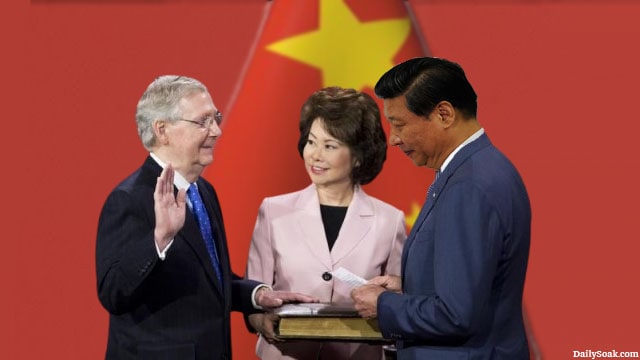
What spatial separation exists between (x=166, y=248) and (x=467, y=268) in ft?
1.95

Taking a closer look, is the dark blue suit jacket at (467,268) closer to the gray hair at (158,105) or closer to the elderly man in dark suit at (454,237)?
the elderly man in dark suit at (454,237)

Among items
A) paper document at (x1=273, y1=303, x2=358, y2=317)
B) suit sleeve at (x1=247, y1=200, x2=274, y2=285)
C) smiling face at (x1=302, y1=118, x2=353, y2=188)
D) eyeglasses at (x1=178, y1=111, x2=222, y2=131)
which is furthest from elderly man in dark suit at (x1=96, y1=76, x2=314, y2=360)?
smiling face at (x1=302, y1=118, x2=353, y2=188)

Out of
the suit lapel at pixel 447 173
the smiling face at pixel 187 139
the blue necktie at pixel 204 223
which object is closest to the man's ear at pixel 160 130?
the smiling face at pixel 187 139

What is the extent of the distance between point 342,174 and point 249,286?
405mm

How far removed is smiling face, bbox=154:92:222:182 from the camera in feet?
6.34

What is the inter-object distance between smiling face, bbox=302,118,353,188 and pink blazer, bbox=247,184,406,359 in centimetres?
8

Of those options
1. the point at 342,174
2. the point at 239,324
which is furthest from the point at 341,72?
the point at 239,324

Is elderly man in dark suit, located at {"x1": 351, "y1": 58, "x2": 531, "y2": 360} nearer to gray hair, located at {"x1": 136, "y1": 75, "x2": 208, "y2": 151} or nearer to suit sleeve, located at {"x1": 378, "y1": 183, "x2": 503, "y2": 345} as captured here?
suit sleeve, located at {"x1": 378, "y1": 183, "x2": 503, "y2": 345}

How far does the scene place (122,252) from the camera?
179 centimetres

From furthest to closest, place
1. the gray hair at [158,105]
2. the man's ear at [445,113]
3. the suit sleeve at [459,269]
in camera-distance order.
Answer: the gray hair at [158,105]
the man's ear at [445,113]
the suit sleeve at [459,269]

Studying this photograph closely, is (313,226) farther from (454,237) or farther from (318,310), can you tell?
(454,237)

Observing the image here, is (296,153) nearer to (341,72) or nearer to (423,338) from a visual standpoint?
(341,72)

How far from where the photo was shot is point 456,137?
173 centimetres

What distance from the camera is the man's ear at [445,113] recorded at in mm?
1708
